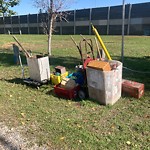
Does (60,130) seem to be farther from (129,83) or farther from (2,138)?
(129,83)

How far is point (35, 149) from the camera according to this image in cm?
282

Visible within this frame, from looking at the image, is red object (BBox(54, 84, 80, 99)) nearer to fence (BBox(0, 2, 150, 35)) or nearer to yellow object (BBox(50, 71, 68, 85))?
yellow object (BBox(50, 71, 68, 85))

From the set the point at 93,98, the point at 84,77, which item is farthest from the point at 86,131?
the point at 84,77

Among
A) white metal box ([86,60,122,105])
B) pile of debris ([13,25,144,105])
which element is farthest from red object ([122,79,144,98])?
white metal box ([86,60,122,105])

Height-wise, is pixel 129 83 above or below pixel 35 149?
above

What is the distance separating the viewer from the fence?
92.9 feet

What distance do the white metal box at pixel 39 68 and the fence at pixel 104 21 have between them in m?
18.1

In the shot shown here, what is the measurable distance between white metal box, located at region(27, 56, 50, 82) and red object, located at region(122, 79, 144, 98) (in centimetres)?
210

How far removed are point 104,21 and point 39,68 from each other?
28.7m

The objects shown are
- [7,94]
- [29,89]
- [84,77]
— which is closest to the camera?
[84,77]

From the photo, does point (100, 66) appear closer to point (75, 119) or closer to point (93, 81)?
point (93, 81)

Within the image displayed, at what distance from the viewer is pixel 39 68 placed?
5148 millimetres

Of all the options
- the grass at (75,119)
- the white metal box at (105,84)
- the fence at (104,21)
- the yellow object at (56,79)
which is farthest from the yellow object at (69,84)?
the fence at (104,21)

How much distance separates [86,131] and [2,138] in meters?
1.35
